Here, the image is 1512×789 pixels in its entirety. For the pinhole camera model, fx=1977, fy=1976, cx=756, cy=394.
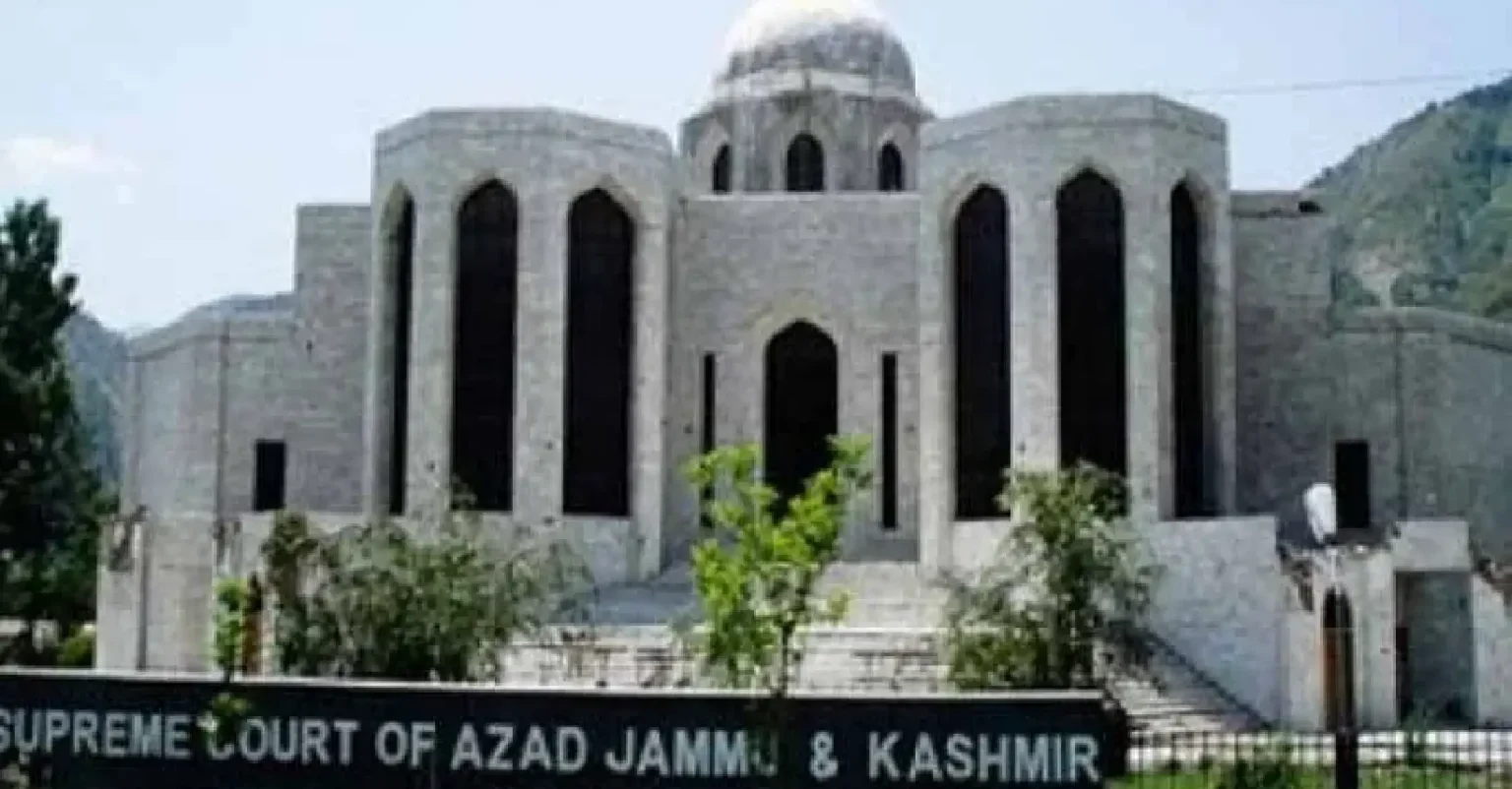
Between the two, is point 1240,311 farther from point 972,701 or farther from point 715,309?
point 972,701

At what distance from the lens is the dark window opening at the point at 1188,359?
31297 millimetres

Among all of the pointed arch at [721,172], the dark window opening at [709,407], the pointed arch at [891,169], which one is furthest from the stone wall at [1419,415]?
the pointed arch at [721,172]

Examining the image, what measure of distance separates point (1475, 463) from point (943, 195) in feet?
34.4

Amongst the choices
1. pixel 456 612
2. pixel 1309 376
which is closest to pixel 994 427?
pixel 1309 376

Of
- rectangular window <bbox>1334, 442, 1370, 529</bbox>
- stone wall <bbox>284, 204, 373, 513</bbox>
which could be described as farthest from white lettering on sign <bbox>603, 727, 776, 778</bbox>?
stone wall <bbox>284, 204, 373, 513</bbox>

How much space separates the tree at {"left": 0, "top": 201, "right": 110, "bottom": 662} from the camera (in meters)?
28.9

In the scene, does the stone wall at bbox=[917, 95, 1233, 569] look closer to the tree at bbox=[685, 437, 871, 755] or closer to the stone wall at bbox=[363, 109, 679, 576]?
the stone wall at bbox=[363, 109, 679, 576]

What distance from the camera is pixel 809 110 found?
3916cm

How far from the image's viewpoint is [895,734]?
43.4ft

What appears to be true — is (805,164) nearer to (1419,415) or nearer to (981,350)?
(981,350)

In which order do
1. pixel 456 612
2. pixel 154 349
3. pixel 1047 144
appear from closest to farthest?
1. pixel 456 612
2. pixel 1047 144
3. pixel 154 349

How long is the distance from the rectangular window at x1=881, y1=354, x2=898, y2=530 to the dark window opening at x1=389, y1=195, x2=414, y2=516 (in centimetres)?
790

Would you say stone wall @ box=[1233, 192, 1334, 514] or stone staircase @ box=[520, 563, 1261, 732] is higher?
stone wall @ box=[1233, 192, 1334, 514]

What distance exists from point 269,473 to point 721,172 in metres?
11.1
